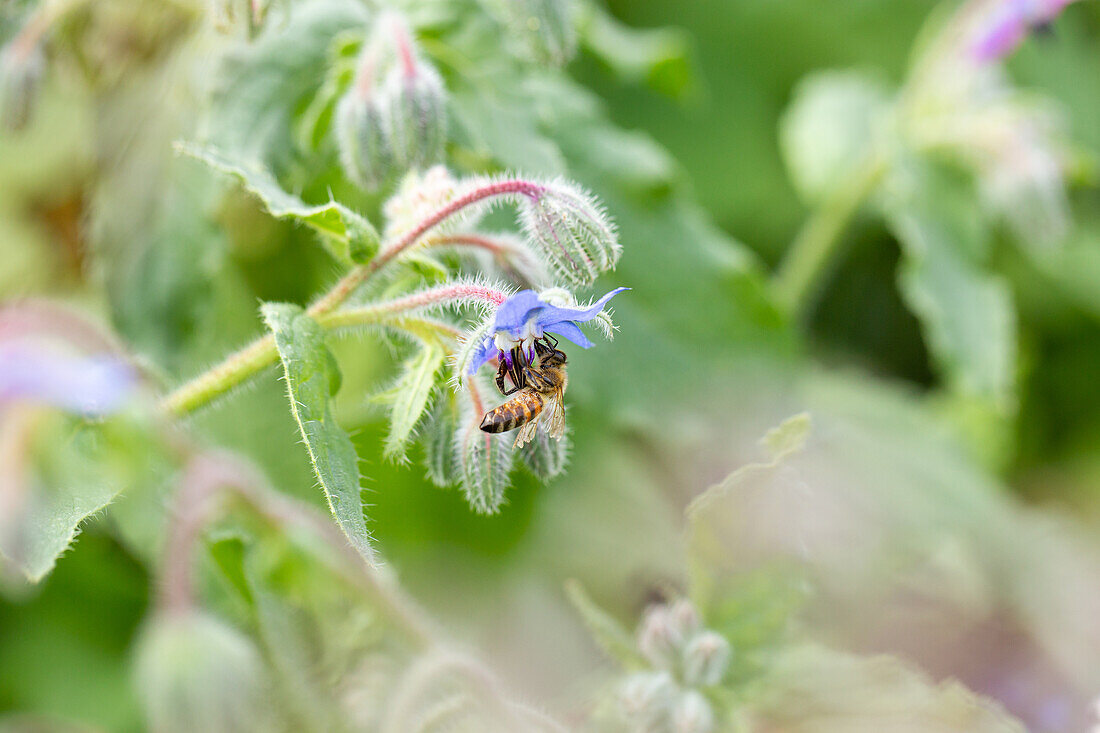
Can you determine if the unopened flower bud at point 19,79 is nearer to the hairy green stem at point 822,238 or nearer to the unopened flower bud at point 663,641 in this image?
the unopened flower bud at point 663,641

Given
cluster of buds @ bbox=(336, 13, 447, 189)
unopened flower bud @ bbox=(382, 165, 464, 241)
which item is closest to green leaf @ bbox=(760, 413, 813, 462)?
unopened flower bud @ bbox=(382, 165, 464, 241)

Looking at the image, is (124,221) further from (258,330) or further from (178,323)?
(258,330)

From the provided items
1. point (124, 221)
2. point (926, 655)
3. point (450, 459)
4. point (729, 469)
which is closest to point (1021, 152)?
point (729, 469)

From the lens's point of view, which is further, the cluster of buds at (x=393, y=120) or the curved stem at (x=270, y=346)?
the cluster of buds at (x=393, y=120)

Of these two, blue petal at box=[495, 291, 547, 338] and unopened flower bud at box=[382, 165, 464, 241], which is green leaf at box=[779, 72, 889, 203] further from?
blue petal at box=[495, 291, 547, 338]

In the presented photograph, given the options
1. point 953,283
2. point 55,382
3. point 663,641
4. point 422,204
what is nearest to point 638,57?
point 953,283

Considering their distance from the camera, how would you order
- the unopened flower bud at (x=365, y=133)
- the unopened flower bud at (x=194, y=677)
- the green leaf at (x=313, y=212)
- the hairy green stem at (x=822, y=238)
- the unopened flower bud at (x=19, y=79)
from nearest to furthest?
the green leaf at (x=313, y=212) → the unopened flower bud at (x=194, y=677) → the unopened flower bud at (x=365, y=133) → the unopened flower bud at (x=19, y=79) → the hairy green stem at (x=822, y=238)

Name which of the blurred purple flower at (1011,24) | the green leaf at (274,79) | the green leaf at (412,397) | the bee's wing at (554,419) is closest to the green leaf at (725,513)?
the bee's wing at (554,419)

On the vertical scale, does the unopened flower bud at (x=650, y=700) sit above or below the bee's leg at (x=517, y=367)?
below
